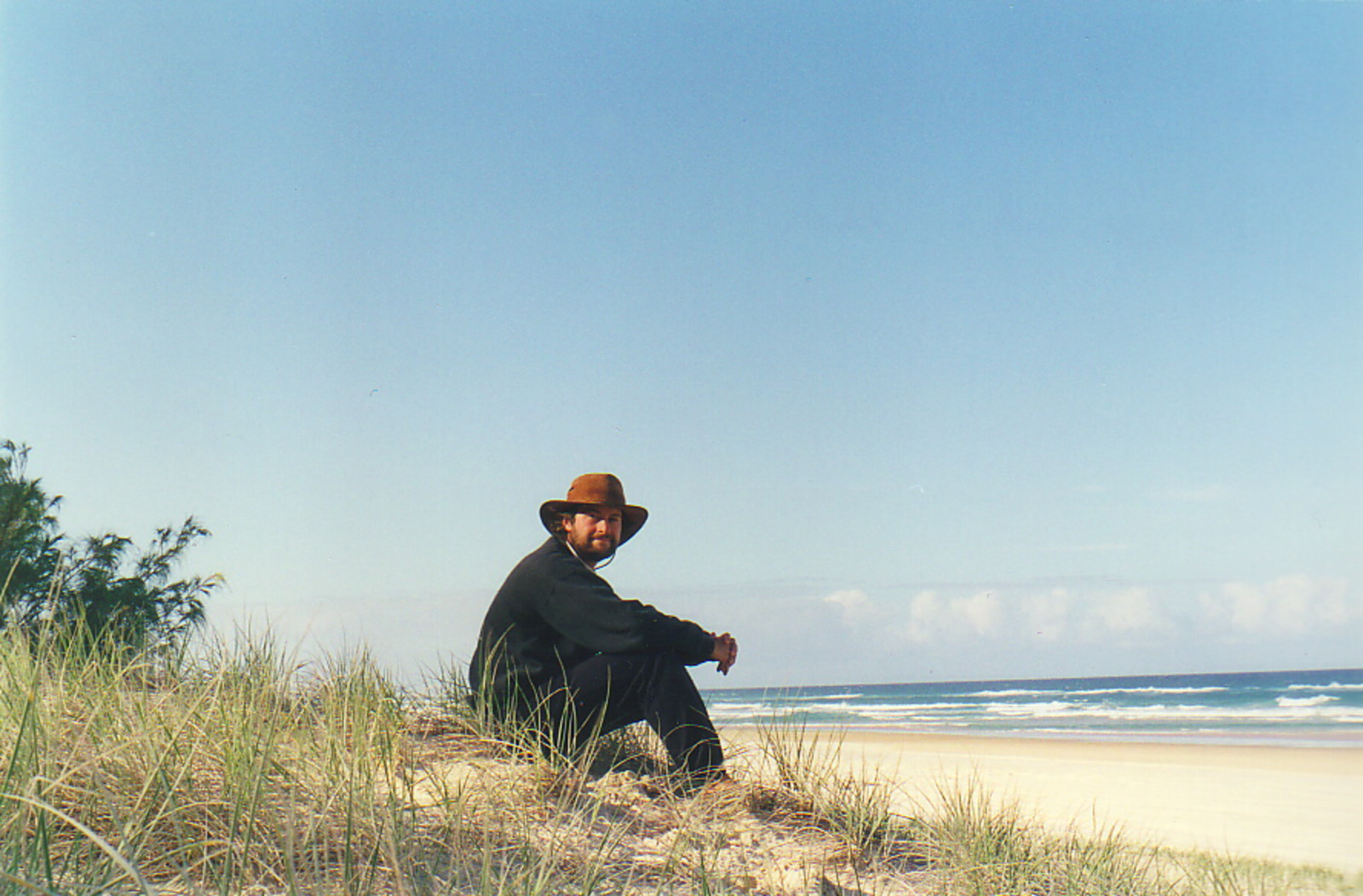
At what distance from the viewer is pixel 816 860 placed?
12.2 ft

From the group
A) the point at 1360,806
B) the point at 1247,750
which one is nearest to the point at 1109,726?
the point at 1247,750

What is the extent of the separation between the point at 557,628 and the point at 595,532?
47 centimetres

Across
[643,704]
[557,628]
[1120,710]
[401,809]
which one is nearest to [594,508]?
[557,628]

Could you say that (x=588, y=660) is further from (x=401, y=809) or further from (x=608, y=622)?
(x=401, y=809)

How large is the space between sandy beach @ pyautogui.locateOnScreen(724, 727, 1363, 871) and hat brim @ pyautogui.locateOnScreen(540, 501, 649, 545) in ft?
3.54

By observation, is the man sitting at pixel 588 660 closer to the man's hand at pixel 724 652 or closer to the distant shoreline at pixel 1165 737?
the man's hand at pixel 724 652

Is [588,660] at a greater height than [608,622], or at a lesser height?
lesser

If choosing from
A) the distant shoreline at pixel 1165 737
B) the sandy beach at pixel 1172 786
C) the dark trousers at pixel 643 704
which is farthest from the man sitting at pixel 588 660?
the distant shoreline at pixel 1165 737

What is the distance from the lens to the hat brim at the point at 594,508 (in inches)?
173

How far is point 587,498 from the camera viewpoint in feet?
14.3

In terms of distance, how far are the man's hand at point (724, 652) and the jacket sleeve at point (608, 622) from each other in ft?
0.10

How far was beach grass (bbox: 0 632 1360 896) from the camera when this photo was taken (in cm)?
259

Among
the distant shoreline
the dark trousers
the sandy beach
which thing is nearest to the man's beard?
the dark trousers

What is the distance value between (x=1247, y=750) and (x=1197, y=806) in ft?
24.7
